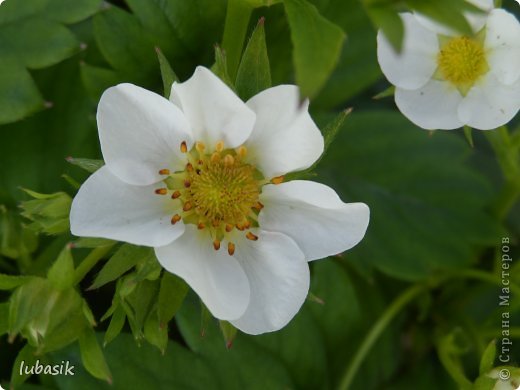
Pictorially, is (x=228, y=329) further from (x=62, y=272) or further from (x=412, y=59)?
(x=412, y=59)

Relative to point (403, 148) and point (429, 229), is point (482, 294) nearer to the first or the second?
point (429, 229)

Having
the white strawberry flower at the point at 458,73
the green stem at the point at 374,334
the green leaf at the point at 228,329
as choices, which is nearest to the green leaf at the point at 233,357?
the green stem at the point at 374,334

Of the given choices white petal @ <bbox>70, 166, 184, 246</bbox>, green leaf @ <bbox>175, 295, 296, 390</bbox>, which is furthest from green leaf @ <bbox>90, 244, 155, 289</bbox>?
green leaf @ <bbox>175, 295, 296, 390</bbox>

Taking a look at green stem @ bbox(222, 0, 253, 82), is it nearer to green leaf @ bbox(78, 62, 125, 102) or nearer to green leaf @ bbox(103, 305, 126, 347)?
green leaf @ bbox(78, 62, 125, 102)

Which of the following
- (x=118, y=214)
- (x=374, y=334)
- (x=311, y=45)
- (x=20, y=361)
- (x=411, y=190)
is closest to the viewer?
(x=311, y=45)

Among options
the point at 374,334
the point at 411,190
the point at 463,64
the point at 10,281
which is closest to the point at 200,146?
the point at 10,281

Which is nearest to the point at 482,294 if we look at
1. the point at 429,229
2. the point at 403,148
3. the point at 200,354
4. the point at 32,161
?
the point at 429,229

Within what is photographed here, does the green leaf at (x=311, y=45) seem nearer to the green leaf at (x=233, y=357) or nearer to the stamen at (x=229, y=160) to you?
the stamen at (x=229, y=160)
